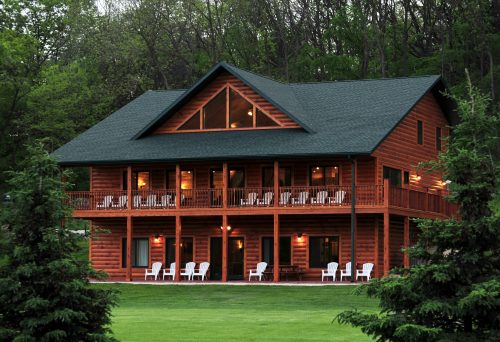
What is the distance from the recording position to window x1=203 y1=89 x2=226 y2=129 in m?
44.2

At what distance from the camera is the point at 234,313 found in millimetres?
28156

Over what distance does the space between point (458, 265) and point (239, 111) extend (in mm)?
30886

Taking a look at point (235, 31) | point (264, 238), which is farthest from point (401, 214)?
point (235, 31)

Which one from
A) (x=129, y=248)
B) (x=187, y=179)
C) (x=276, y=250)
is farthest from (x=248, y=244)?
(x=129, y=248)

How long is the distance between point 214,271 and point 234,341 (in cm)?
2420

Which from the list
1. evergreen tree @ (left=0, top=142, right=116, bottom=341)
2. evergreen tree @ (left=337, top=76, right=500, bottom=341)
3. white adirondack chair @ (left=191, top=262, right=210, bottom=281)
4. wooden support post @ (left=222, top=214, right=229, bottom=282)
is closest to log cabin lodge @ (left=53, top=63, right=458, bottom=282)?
wooden support post @ (left=222, top=214, right=229, bottom=282)

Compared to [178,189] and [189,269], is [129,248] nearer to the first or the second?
[189,269]

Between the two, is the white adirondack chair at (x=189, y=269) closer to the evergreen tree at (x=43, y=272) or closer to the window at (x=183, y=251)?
the window at (x=183, y=251)

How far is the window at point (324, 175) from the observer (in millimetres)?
42719

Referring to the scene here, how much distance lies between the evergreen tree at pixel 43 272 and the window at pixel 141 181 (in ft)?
98.3

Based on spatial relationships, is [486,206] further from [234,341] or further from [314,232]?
[314,232]

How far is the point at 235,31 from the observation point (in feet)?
235

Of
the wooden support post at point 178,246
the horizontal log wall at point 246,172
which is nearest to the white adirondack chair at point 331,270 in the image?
the horizontal log wall at point 246,172

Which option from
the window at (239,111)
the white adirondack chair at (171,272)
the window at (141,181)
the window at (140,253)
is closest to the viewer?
the window at (239,111)
